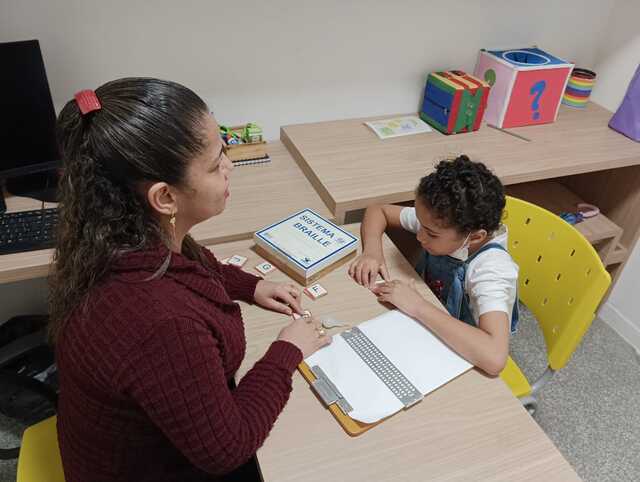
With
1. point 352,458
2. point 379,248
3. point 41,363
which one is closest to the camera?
point 352,458

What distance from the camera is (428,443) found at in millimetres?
866

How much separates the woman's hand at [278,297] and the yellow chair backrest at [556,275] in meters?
0.67

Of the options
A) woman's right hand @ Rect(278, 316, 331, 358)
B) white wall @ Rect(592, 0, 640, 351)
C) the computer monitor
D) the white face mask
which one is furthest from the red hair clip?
white wall @ Rect(592, 0, 640, 351)

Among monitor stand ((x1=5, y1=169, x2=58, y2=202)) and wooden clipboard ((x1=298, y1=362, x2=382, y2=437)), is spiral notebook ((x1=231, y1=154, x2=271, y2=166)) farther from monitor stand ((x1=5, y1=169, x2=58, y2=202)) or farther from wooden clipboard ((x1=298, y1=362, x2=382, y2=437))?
wooden clipboard ((x1=298, y1=362, x2=382, y2=437))

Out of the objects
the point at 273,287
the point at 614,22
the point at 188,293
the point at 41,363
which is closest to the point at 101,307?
the point at 188,293

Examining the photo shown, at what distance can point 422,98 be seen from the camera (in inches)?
75.6

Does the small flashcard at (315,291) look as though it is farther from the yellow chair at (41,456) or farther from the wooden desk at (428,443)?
the yellow chair at (41,456)

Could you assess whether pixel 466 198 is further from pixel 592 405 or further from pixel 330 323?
pixel 592 405

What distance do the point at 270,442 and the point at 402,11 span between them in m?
1.46

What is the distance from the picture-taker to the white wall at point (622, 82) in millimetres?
1914

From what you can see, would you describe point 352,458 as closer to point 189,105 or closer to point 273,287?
point 273,287

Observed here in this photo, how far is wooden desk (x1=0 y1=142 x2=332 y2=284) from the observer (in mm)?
1167

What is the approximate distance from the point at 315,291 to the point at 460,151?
832 millimetres

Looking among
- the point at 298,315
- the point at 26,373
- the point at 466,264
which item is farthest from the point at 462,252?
the point at 26,373
